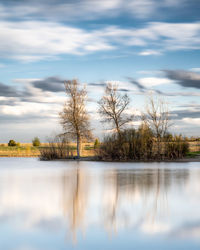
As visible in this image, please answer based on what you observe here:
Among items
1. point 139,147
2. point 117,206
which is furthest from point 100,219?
point 139,147

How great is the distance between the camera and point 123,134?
34.6 m

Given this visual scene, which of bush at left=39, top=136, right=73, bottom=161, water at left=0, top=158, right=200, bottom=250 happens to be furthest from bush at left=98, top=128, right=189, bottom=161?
water at left=0, top=158, right=200, bottom=250

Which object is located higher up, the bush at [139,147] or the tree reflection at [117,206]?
the bush at [139,147]

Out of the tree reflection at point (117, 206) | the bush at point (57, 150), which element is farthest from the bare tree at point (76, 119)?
the tree reflection at point (117, 206)

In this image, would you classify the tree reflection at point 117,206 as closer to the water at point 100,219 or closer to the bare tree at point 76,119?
the water at point 100,219

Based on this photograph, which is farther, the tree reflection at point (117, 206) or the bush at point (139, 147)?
the bush at point (139, 147)

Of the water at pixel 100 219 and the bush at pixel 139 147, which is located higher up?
the bush at pixel 139 147

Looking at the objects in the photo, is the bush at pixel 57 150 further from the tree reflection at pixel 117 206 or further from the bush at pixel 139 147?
the tree reflection at pixel 117 206

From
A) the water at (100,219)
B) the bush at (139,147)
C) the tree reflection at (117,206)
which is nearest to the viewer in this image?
the water at (100,219)

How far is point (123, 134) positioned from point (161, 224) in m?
27.7

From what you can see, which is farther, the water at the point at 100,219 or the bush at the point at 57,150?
the bush at the point at 57,150

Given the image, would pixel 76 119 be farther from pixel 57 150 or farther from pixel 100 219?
pixel 100 219

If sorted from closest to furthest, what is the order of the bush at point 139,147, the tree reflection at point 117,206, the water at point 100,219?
the water at point 100,219, the tree reflection at point 117,206, the bush at point 139,147

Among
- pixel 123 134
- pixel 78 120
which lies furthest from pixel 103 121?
pixel 123 134
